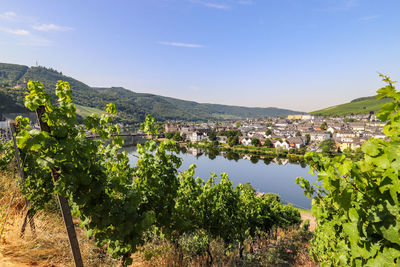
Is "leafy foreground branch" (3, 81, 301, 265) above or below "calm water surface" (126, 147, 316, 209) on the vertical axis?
above

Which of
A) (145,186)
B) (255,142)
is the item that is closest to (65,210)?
(145,186)

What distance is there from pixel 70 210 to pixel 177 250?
2.53 m

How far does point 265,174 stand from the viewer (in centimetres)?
4322

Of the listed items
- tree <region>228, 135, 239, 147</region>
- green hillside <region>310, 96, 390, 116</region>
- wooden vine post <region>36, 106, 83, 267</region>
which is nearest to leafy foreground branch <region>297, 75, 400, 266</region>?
wooden vine post <region>36, 106, 83, 267</region>

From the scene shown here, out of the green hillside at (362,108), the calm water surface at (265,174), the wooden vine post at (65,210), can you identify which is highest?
the green hillside at (362,108)

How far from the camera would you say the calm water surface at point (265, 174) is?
33300 mm

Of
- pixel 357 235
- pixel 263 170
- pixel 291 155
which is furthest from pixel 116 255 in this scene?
pixel 291 155

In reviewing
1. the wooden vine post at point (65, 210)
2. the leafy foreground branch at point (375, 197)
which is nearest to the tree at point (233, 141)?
the wooden vine post at point (65, 210)

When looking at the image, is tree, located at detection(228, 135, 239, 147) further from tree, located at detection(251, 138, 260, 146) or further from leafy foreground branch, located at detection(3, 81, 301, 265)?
leafy foreground branch, located at detection(3, 81, 301, 265)

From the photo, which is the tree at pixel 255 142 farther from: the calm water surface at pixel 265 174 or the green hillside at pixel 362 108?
the green hillside at pixel 362 108

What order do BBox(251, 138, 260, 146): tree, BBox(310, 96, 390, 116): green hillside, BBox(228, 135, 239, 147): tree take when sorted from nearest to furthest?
1. BBox(251, 138, 260, 146): tree
2. BBox(228, 135, 239, 147): tree
3. BBox(310, 96, 390, 116): green hillside

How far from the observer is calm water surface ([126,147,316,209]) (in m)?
33.3

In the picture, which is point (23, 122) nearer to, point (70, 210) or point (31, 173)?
point (70, 210)

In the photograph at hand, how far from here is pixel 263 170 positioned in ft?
151
